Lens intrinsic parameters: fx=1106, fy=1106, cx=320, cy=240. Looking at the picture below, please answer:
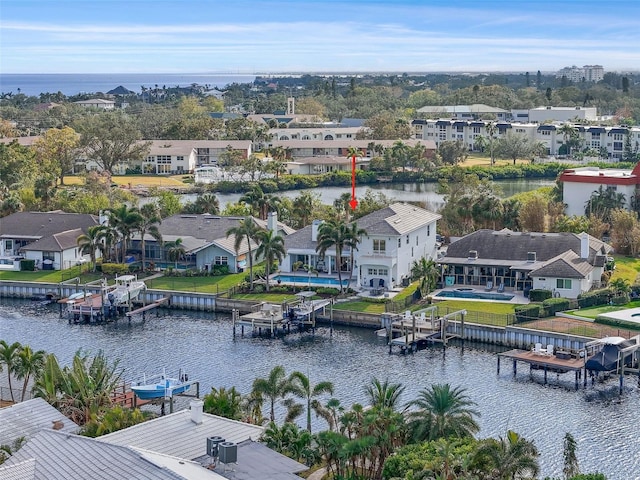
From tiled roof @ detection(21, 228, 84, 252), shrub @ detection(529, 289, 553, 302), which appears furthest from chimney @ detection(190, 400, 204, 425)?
tiled roof @ detection(21, 228, 84, 252)

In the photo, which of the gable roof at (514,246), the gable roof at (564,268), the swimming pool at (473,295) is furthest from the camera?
the gable roof at (514,246)

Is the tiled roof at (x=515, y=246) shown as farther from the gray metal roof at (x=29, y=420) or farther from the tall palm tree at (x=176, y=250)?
the gray metal roof at (x=29, y=420)

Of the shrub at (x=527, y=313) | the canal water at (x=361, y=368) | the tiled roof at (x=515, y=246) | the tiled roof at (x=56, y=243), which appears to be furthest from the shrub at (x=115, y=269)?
the shrub at (x=527, y=313)

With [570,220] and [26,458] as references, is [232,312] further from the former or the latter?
[26,458]

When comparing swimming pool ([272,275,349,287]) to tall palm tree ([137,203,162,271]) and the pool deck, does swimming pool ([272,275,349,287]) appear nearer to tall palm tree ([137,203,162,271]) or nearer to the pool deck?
the pool deck

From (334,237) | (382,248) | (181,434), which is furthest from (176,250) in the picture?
(181,434)

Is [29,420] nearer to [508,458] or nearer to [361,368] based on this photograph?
[508,458]
